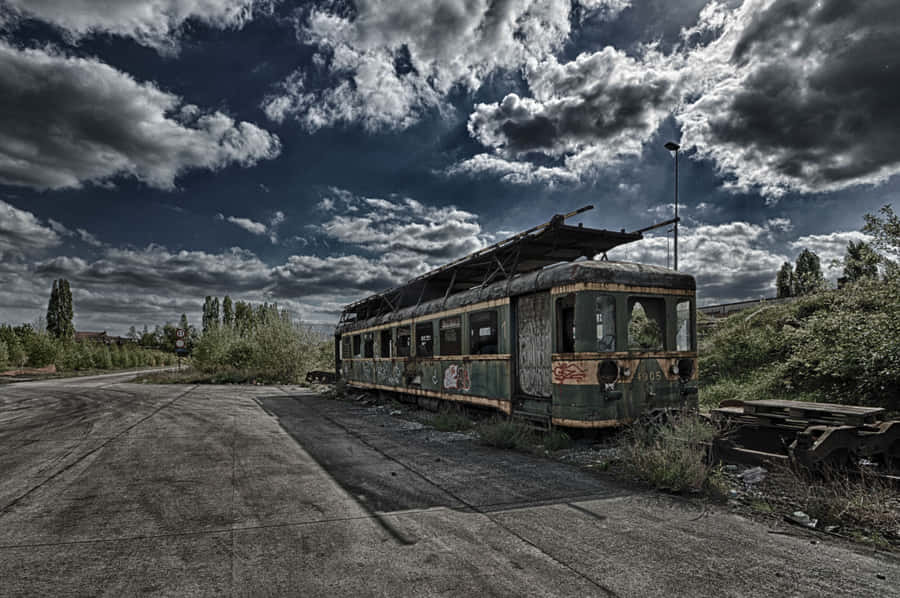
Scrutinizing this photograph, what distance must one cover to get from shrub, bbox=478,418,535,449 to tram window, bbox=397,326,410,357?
19.7 feet

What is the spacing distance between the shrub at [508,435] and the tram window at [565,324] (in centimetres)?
149

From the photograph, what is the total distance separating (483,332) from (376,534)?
6.33m

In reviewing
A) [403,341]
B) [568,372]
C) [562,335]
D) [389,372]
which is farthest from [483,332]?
[389,372]

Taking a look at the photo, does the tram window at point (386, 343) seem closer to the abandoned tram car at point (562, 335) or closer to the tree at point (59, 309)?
the abandoned tram car at point (562, 335)

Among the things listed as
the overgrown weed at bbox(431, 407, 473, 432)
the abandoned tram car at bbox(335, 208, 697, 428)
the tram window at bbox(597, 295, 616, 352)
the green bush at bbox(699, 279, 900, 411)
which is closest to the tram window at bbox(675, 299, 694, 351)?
the abandoned tram car at bbox(335, 208, 697, 428)

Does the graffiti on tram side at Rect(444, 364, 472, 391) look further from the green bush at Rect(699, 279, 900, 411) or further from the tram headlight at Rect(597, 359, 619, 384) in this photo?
the green bush at Rect(699, 279, 900, 411)

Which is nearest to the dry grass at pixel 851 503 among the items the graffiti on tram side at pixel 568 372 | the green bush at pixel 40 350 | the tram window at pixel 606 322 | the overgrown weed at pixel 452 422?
the graffiti on tram side at pixel 568 372

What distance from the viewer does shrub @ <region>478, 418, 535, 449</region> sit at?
8.29 m

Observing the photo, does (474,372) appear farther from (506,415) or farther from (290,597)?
(290,597)

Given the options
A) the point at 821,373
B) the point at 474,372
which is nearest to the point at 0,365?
the point at 474,372

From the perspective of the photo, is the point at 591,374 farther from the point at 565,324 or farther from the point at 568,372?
the point at 565,324

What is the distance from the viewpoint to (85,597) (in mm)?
3303

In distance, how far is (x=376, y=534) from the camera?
14.5 ft

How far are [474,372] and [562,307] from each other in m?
2.91
